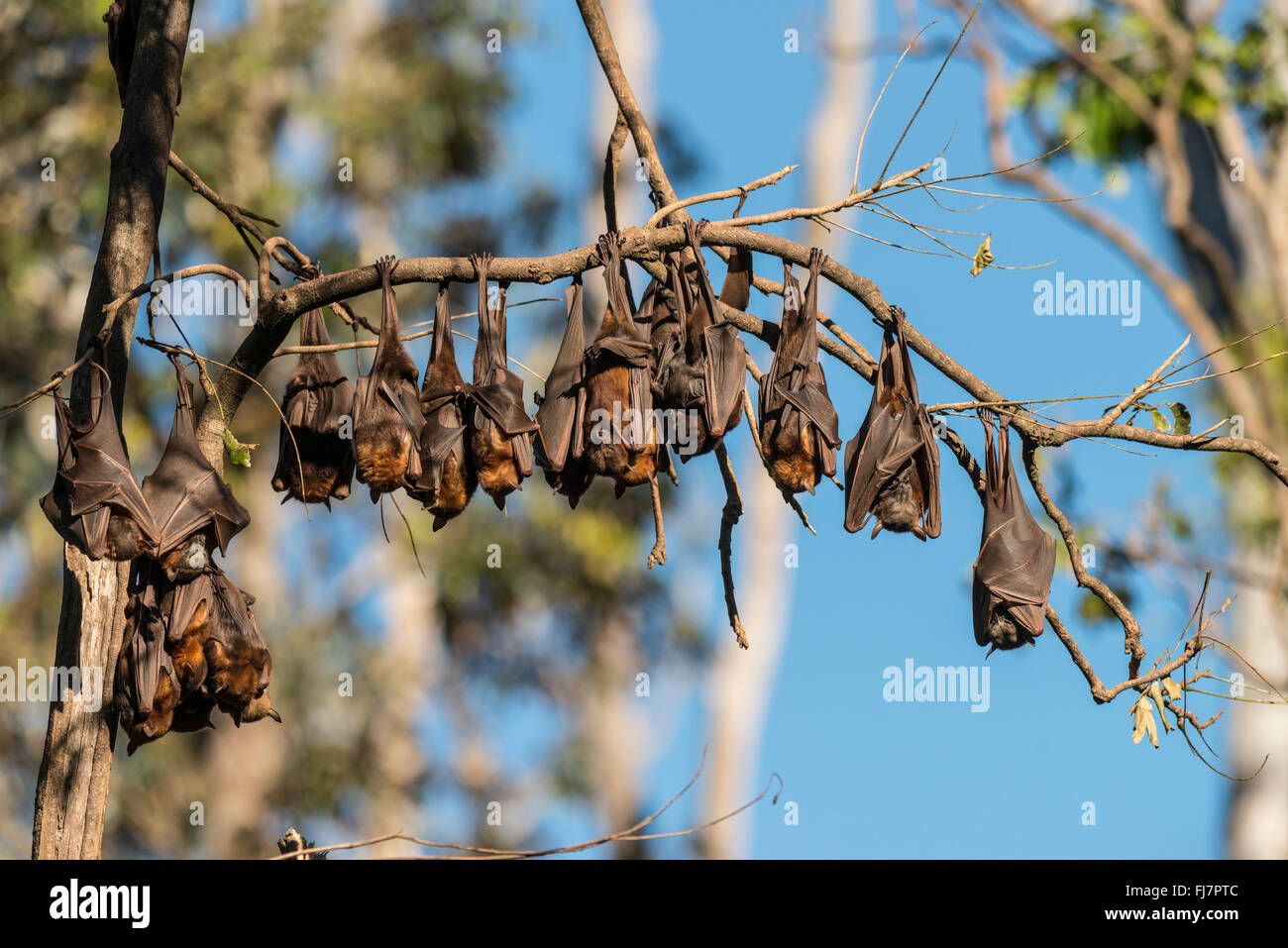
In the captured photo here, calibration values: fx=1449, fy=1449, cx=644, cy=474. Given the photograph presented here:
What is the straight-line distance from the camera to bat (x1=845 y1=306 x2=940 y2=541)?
4562 millimetres

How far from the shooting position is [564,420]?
180 inches

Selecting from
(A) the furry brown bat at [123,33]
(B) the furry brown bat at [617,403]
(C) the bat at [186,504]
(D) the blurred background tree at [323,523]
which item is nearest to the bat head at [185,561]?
(C) the bat at [186,504]

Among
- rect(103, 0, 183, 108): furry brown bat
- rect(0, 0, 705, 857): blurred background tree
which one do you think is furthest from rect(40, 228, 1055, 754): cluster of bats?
rect(0, 0, 705, 857): blurred background tree

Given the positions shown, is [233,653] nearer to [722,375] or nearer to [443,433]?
[443,433]

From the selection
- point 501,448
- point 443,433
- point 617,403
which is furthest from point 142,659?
point 617,403

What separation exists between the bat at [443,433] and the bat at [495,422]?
0.18 ft

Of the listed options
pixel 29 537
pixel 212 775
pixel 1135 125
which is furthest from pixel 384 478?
pixel 212 775

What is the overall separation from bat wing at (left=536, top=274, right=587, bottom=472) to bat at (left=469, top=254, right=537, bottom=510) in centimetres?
5

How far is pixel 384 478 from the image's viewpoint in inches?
181

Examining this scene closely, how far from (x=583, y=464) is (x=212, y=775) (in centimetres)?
Result: 1478

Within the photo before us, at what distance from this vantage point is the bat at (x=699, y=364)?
441 centimetres

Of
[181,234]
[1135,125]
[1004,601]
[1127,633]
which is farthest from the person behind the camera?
[181,234]

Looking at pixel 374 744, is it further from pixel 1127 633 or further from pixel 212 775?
pixel 1127 633

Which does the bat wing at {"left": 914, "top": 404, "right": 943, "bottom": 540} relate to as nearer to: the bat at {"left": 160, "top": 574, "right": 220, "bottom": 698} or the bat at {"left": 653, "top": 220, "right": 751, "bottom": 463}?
the bat at {"left": 653, "top": 220, "right": 751, "bottom": 463}
